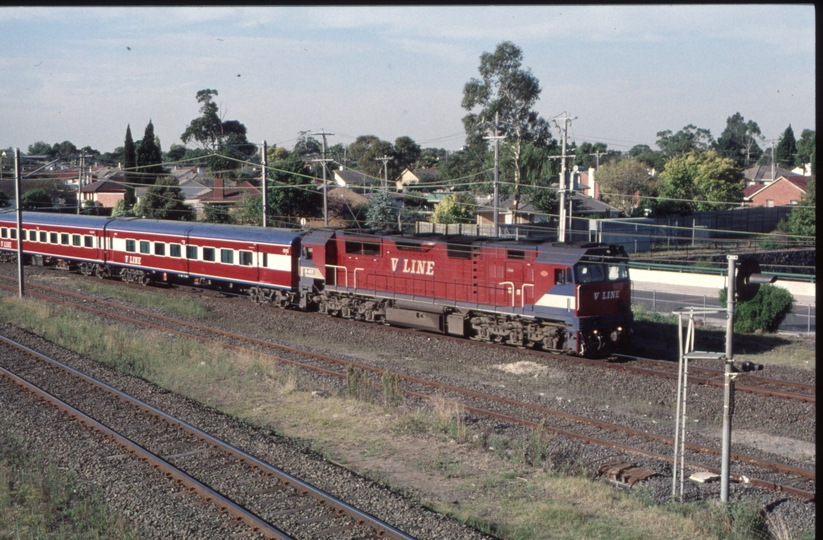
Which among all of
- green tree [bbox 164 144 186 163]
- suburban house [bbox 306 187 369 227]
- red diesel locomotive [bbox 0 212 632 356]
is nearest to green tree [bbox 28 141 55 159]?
green tree [bbox 164 144 186 163]

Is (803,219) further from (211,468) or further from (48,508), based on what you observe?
(48,508)

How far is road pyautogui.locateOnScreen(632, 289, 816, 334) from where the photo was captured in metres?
28.3

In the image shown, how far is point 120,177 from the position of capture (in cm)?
7769

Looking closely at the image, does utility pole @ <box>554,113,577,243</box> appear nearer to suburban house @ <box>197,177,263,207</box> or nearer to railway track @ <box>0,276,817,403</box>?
railway track @ <box>0,276,817,403</box>

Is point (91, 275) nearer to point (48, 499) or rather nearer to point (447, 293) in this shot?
point (447, 293)

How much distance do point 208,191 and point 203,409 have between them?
58.0 meters

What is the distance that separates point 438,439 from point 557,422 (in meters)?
2.83

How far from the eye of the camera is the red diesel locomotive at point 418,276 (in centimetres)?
2022

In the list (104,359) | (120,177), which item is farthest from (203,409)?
(120,177)

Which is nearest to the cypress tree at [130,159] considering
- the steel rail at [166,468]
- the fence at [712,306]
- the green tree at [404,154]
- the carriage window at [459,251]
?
the green tree at [404,154]

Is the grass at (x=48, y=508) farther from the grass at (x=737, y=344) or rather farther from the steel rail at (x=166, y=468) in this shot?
the grass at (x=737, y=344)

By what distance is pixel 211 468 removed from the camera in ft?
37.3

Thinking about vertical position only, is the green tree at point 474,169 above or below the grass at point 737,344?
above

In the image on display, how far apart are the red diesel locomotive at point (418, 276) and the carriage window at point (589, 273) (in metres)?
0.03
